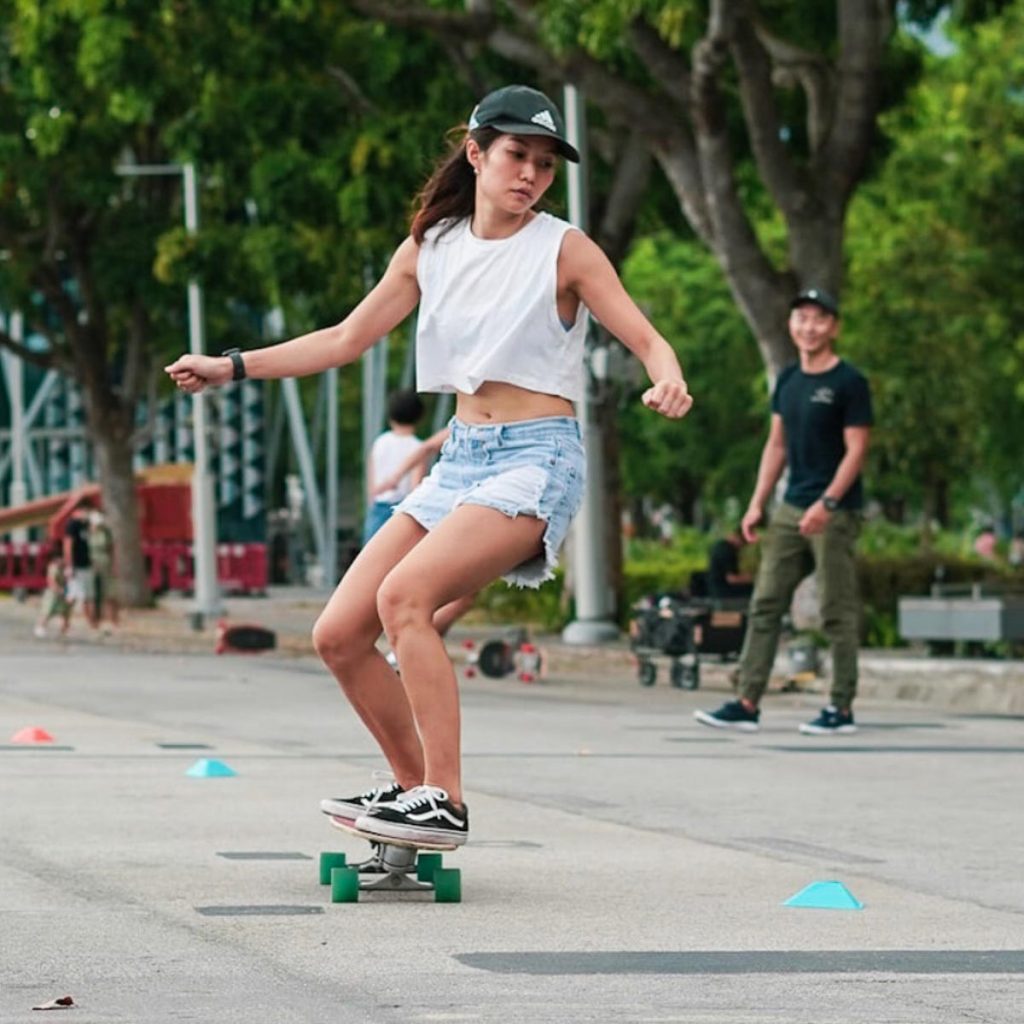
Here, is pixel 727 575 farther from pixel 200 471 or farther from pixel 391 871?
pixel 200 471

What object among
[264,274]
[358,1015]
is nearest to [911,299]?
[264,274]

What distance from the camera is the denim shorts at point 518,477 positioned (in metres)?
7.73

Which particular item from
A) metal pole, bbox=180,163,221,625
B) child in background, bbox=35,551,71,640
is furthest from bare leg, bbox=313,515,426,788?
metal pole, bbox=180,163,221,625

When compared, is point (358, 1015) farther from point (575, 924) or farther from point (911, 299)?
point (911, 299)

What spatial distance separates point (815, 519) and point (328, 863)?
7.08 meters

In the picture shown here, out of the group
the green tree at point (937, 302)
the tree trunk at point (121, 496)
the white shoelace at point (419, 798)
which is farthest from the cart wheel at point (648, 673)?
the green tree at point (937, 302)

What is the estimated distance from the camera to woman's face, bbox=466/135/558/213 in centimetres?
788

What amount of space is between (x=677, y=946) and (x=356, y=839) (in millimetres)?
2534

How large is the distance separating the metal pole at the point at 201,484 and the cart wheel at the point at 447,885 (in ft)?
97.4

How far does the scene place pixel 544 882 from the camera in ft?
26.4

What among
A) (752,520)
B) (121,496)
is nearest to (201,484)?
(121,496)

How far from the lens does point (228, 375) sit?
777 cm

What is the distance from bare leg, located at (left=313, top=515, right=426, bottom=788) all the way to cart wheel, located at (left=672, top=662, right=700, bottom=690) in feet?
41.8

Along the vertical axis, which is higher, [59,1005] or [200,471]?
[200,471]
